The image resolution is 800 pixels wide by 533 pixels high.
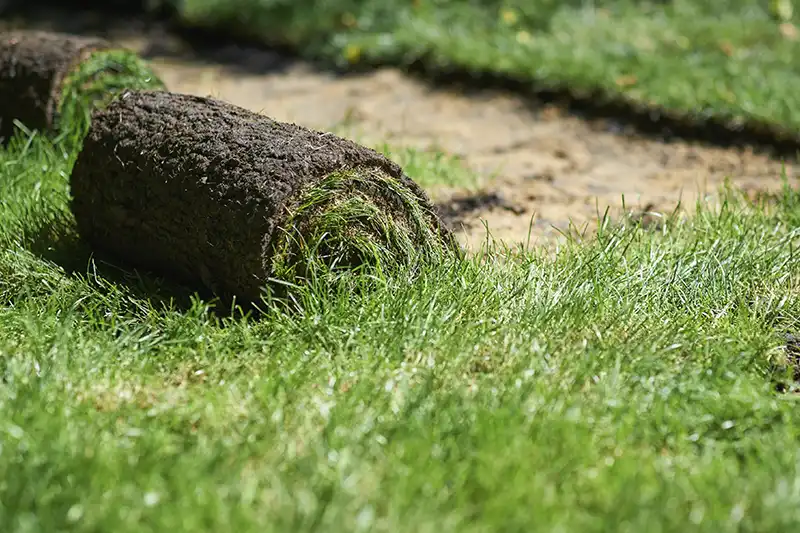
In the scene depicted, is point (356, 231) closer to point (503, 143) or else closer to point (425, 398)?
point (425, 398)

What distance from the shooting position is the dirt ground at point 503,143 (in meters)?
4.49

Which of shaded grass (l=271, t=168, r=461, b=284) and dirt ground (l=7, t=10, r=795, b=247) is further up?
shaded grass (l=271, t=168, r=461, b=284)

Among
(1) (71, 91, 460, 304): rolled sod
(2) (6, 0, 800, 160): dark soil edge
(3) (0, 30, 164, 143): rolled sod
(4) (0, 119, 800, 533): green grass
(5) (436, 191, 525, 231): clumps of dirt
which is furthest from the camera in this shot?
(2) (6, 0, 800, 160): dark soil edge

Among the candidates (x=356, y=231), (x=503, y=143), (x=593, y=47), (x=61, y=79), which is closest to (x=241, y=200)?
(x=356, y=231)

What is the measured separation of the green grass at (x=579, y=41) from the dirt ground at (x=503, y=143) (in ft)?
0.75

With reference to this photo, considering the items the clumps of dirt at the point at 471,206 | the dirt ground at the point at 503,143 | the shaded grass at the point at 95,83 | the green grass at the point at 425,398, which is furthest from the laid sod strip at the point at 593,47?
the shaded grass at the point at 95,83

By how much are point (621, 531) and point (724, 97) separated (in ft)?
12.9

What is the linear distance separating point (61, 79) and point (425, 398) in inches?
108

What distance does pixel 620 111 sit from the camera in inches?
228

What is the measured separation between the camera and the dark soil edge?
530 cm

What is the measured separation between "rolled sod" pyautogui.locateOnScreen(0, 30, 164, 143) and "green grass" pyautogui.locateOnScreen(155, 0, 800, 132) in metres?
2.38

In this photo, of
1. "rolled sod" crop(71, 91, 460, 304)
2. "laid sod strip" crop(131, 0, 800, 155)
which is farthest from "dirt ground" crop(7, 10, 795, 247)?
"rolled sod" crop(71, 91, 460, 304)

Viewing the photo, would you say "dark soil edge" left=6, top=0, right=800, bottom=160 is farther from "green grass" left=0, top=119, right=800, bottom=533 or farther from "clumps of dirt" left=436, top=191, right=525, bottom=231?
"green grass" left=0, top=119, right=800, bottom=533

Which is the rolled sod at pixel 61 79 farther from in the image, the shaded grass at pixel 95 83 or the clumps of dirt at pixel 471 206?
the clumps of dirt at pixel 471 206
